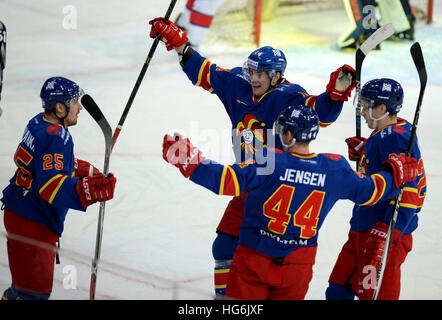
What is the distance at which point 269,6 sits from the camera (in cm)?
1118

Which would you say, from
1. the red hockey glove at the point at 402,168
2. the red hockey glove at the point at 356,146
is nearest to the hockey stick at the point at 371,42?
the red hockey glove at the point at 356,146

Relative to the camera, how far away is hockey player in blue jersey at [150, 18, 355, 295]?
4082 mm

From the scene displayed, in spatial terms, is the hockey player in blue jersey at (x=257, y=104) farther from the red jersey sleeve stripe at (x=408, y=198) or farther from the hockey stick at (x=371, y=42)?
the red jersey sleeve stripe at (x=408, y=198)

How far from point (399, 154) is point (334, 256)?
1439mm

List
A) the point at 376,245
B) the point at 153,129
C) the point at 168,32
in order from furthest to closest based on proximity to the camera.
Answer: the point at 153,129, the point at 168,32, the point at 376,245

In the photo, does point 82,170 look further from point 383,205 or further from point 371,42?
point 371,42

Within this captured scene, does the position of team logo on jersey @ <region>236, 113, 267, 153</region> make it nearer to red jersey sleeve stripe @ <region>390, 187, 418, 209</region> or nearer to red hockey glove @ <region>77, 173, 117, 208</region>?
red jersey sleeve stripe @ <region>390, 187, 418, 209</region>

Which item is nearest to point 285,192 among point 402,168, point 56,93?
point 402,168

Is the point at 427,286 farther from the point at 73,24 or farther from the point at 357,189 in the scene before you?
the point at 73,24

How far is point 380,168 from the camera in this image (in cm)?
381

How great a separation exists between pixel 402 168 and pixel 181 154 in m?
1.00

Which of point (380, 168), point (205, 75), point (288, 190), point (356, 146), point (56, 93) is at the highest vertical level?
point (205, 75)

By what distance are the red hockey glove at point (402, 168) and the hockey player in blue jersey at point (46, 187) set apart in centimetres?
122
